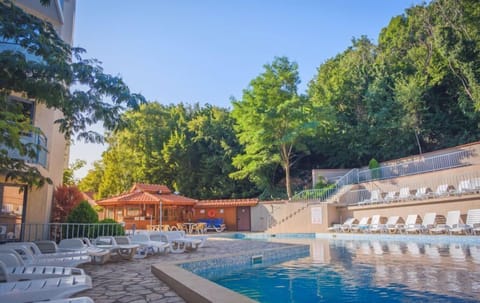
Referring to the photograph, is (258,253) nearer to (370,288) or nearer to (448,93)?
(370,288)

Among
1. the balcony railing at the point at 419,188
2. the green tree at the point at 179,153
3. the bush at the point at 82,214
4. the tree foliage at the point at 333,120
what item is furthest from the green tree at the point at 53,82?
the green tree at the point at 179,153

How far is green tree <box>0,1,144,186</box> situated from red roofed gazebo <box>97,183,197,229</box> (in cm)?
1591

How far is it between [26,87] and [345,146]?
2373 centimetres

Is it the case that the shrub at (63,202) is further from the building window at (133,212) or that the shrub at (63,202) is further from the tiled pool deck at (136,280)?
the building window at (133,212)

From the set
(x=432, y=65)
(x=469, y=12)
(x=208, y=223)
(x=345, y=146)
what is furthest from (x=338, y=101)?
(x=208, y=223)

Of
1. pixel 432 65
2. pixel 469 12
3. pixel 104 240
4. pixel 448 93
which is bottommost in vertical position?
pixel 104 240

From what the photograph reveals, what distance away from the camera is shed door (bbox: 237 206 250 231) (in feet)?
80.7

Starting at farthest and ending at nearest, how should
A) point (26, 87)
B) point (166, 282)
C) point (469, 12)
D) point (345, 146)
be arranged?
point (345, 146) → point (469, 12) → point (26, 87) → point (166, 282)

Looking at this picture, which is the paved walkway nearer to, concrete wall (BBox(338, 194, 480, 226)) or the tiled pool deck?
the tiled pool deck

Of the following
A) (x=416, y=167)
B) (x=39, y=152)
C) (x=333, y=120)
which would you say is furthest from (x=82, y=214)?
(x=333, y=120)

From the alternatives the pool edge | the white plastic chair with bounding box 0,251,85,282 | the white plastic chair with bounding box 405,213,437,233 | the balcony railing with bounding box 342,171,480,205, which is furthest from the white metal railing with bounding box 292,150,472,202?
the white plastic chair with bounding box 0,251,85,282

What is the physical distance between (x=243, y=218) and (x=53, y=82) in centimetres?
1993

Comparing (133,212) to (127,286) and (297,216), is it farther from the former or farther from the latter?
(127,286)

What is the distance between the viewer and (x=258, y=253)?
1008 centimetres
